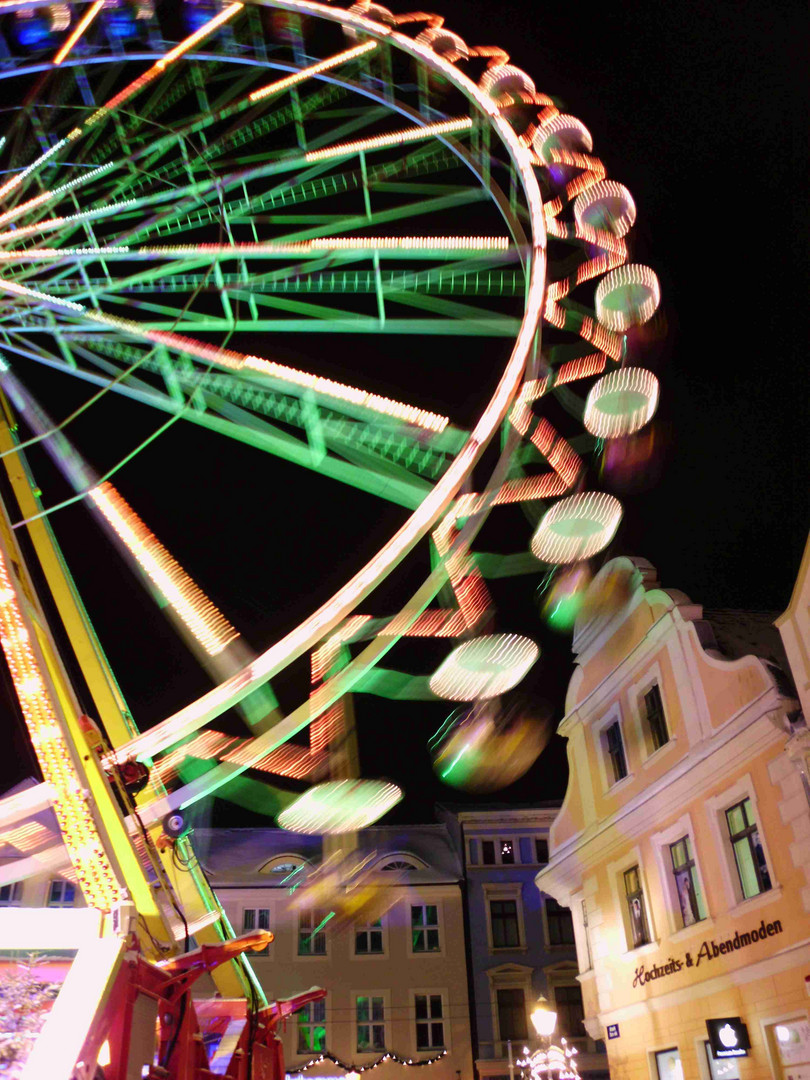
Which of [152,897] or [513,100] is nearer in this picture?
[152,897]

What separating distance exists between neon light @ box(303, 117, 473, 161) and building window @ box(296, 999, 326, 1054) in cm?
2608

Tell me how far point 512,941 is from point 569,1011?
273 cm

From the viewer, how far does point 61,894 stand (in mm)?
→ 30531

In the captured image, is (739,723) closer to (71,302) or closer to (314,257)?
(314,257)

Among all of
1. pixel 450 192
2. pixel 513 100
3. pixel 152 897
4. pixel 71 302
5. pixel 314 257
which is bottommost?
pixel 152 897

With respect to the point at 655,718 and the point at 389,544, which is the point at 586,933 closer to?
the point at 655,718

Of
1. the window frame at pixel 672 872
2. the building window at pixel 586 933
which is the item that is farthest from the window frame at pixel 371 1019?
the window frame at pixel 672 872

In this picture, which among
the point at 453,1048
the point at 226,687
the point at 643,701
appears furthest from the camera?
the point at 453,1048

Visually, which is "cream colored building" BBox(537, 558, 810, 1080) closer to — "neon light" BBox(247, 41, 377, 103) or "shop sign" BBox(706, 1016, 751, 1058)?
"shop sign" BBox(706, 1016, 751, 1058)

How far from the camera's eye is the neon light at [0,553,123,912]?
17.2 ft

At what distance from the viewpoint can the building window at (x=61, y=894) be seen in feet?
99.2

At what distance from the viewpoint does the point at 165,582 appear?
9.80 metres

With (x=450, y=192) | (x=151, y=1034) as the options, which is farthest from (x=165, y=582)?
(x=450, y=192)

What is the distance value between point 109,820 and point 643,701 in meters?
11.9
